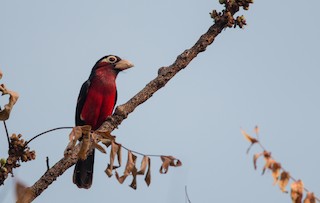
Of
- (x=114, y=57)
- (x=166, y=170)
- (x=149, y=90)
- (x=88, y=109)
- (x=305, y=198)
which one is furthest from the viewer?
(x=114, y=57)

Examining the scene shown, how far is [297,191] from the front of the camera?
2.54 metres

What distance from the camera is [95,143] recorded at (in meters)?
3.47

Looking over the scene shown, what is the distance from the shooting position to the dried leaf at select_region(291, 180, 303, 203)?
2506mm

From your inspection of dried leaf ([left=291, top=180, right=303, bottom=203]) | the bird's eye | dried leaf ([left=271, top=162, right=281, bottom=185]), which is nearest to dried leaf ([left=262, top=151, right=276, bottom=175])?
dried leaf ([left=271, top=162, right=281, bottom=185])

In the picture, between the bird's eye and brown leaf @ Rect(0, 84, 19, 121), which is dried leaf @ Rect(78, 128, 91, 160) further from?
the bird's eye

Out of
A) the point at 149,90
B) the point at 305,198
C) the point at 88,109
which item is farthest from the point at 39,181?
the point at 88,109

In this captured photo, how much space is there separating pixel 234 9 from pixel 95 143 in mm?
1725

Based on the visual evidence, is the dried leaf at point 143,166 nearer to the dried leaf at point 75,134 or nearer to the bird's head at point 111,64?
the dried leaf at point 75,134

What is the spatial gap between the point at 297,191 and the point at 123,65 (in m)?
5.90

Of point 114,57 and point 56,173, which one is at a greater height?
point 114,57

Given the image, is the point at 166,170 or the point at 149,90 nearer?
the point at 166,170

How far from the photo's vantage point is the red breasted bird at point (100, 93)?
7.92 metres

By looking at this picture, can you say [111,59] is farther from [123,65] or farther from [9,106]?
[9,106]

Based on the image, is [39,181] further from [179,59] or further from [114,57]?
[114,57]
